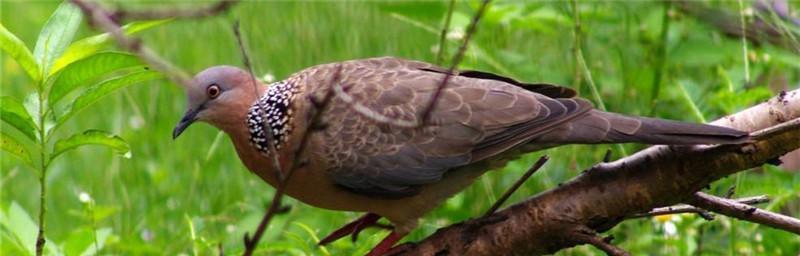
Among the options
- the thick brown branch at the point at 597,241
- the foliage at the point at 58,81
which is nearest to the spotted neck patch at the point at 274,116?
the foliage at the point at 58,81

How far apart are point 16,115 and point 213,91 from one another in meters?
0.84

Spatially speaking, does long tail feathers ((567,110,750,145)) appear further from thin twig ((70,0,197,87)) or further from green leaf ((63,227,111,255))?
thin twig ((70,0,197,87))

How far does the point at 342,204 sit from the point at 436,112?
36 centimetres

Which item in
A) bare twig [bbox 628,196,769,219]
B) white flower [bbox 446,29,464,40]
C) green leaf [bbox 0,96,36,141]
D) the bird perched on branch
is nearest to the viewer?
green leaf [bbox 0,96,36,141]

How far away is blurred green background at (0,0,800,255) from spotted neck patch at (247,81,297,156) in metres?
0.30

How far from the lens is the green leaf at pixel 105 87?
2.69m

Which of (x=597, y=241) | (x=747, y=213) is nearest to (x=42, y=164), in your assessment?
(x=597, y=241)

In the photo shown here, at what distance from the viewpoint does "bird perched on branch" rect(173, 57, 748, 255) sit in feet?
11.1

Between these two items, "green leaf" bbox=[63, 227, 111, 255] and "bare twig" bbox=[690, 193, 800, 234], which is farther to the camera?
"green leaf" bbox=[63, 227, 111, 255]

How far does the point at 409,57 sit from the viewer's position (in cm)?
545

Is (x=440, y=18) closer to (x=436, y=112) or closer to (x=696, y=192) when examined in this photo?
(x=436, y=112)

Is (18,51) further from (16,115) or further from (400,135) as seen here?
(400,135)

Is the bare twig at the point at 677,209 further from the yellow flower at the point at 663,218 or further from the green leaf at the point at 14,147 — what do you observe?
the green leaf at the point at 14,147

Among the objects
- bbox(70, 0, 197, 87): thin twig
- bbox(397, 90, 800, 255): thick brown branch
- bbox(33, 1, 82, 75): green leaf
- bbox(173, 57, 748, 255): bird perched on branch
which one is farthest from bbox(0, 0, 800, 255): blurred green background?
bbox(70, 0, 197, 87): thin twig
